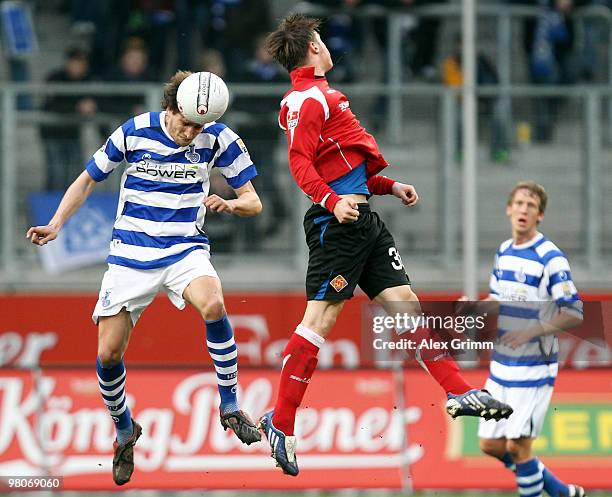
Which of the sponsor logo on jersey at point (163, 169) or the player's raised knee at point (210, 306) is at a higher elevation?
the sponsor logo on jersey at point (163, 169)

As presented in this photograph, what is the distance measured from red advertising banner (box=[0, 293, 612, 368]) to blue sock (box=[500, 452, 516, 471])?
3069mm

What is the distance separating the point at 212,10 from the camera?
1617 cm

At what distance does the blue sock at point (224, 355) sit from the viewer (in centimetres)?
884

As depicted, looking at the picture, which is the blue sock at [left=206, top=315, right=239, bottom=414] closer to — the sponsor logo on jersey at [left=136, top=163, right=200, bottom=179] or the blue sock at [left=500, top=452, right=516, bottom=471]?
the sponsor logo on jersey at [left=136, top=163, right=200, bottom=179]

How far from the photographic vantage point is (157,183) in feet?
28.7

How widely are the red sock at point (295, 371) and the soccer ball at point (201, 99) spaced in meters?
1.34

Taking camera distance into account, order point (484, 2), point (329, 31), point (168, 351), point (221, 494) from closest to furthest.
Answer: point (221, 494)
point (168, 351)
point (329, 31)
point (484, 2)

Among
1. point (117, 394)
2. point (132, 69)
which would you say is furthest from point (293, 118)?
point (132, 69)

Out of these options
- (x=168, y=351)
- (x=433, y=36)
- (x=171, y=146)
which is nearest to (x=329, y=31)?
(x=433, y=36)

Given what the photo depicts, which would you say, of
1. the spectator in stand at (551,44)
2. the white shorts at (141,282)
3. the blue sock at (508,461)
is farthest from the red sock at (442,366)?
the spectator in stand at (551,44)

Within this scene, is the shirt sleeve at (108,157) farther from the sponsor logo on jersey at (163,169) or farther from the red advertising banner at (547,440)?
the red advertising banner at (547,440)

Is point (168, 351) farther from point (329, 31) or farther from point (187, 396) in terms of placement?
point (329, 31)

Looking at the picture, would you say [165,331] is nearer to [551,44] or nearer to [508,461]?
[508,461]

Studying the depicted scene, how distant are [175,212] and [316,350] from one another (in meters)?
1.17
